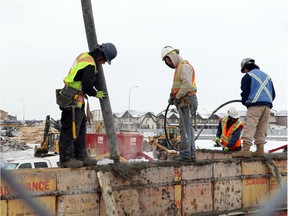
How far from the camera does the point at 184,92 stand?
5.63 meters

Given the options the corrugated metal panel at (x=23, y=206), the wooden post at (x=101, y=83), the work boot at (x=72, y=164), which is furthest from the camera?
the wooden post at (x=101, y=83)

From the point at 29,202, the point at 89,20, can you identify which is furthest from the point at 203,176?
the point at 29,202

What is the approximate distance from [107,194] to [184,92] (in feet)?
7.02

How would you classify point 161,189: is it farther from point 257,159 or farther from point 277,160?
point 277,160

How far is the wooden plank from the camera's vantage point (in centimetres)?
411

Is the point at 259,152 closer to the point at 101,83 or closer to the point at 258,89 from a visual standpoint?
the point at 258,89

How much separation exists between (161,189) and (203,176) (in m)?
0.73

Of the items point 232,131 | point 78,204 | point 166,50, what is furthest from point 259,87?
point 78,204

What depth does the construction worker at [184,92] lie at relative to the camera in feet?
18.5

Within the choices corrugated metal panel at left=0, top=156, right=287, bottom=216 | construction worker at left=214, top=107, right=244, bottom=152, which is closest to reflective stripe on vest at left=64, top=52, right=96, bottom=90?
corrugated metal panel at left=0, top=156, right=287, bottom=216

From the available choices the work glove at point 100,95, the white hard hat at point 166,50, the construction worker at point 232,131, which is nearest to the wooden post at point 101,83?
the work glove at point 100,95

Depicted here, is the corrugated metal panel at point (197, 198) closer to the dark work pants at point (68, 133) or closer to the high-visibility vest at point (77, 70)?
the dark work pants at point (68, 133)

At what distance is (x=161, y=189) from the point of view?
4730 mm

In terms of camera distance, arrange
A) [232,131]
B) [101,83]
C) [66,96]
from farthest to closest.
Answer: [232,131] < [101,83] < [66,96]
